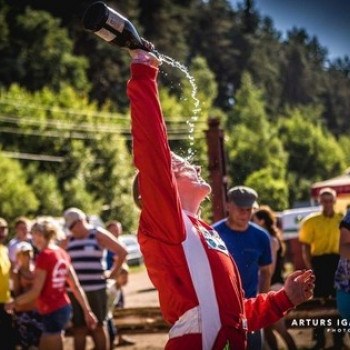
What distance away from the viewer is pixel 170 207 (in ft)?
9.68

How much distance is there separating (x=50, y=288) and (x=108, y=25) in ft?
16.6

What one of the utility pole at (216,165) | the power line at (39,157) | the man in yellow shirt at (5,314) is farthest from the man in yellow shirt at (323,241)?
the power line at (39,157)

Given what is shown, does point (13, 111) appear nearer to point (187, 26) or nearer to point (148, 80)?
point (187, 26)

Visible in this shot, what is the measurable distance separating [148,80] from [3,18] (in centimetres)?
5479

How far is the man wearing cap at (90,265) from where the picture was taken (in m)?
8.46

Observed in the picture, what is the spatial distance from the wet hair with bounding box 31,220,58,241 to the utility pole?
2.04 metres

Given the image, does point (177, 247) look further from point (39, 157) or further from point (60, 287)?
point (39, 157)

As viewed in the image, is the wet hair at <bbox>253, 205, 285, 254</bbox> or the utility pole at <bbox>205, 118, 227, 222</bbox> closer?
the wet hair at <bbox>253, 205, 285, 254</bbox>

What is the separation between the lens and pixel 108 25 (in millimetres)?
2861

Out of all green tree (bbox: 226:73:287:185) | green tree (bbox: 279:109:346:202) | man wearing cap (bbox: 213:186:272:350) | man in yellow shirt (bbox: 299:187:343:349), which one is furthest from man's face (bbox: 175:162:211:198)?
green tree (bbox: 279:109:346:202)

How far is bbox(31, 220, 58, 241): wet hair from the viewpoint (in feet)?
25.0

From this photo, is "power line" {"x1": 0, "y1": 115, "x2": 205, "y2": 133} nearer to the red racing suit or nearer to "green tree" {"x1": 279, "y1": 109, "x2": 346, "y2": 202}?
"green tree" {"x1": 279, "y1": 109, "x2": 346, "y2": 202}

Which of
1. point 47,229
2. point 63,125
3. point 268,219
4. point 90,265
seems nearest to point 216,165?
point 268,219

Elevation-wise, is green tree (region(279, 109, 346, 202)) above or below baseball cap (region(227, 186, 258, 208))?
Answer: above
